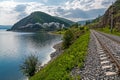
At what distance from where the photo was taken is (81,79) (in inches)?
533

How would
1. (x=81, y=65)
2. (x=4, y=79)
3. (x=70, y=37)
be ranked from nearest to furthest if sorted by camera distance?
(x=81, y=65) → (x=4, y=79) → (x=70, y=37)

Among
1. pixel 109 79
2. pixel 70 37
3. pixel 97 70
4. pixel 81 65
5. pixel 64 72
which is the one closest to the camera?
pixel 109 79

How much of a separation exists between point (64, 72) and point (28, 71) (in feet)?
80.7

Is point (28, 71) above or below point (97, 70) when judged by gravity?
below

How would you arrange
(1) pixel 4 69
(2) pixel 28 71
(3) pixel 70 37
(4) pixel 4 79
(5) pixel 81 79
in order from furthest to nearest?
(3) pixel 70 37 < (1) pixel 4 69 < (4) pixel 4 79 < (2) pixel 28 71 < (5) pixel 81 79

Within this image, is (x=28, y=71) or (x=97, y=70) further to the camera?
(x=28, y=71)

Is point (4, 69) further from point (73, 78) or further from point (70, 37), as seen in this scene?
point (73, 78)

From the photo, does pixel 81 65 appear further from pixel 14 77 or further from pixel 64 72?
pixel 14 77

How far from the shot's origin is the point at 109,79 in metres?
12.5

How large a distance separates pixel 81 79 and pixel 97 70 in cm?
227

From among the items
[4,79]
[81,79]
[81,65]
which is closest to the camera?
[81,79]

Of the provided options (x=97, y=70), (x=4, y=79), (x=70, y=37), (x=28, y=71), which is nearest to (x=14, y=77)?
(x=4, y=79)

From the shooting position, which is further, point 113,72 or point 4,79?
point 4,79

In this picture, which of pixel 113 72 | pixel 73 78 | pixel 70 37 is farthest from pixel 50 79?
pixel 70 37
